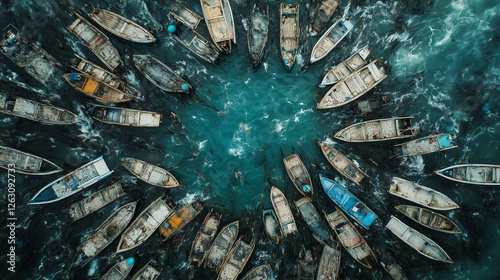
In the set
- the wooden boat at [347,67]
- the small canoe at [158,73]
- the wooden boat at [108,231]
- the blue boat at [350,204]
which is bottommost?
the wooden boat at [108,231]

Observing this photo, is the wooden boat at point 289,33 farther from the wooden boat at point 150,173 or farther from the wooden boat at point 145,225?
the wooden boat at point 145,225

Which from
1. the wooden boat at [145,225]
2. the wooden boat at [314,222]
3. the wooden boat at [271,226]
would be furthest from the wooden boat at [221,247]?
the wooden boat at [314,222]

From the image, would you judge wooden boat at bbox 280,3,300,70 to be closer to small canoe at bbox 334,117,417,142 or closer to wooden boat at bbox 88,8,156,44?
small canoe at bbox 334,117,417,142

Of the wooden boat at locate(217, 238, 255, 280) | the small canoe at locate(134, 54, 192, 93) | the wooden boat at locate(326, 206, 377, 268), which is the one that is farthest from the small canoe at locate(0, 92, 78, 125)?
the wooden boat at locate(326, 206, 377, 268)

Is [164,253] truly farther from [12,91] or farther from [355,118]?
[355,118]

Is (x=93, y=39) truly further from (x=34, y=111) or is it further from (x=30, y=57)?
(x=34, y=111)
